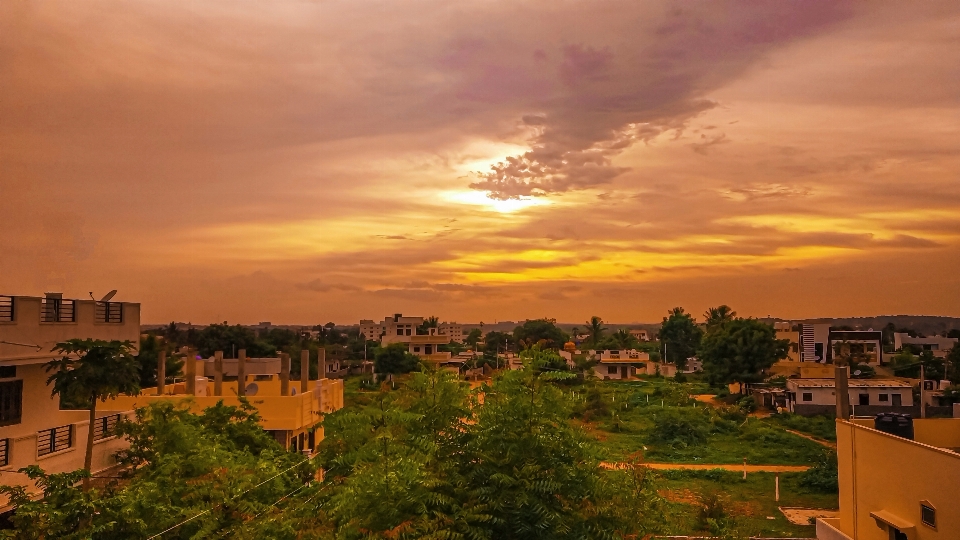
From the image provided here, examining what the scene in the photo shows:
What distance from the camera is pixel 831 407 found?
147 feet

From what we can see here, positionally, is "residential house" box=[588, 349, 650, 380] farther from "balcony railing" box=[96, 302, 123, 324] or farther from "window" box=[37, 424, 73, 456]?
"window" box=[37, 424, 73, 456]

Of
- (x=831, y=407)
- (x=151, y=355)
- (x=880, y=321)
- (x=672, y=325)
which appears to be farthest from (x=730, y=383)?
(x=880, y=321)

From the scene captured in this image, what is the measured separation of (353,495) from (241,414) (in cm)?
1132

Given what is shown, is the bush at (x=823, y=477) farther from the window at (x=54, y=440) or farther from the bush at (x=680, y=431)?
the window at (x=54, y=440)

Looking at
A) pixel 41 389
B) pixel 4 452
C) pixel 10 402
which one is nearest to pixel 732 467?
pixel 41 389

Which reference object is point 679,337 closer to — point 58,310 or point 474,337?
point 474,337

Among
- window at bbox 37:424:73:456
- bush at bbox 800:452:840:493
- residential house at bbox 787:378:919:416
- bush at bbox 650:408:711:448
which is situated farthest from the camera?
residential house at bbox 787:378:919:416

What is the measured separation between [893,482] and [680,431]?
87.2 feet

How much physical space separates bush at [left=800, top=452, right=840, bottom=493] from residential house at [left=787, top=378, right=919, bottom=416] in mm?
13359

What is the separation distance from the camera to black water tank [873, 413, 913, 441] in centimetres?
1397

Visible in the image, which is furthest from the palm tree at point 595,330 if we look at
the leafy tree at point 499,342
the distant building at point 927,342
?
the distant building at point 927,342

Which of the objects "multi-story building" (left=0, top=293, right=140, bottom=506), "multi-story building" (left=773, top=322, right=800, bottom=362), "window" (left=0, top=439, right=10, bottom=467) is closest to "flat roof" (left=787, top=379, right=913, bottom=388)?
"multi-story building" (left=773, top=322, right=800, bottom=362)

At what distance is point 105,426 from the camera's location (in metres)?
14.8

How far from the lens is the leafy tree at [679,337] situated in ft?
279
